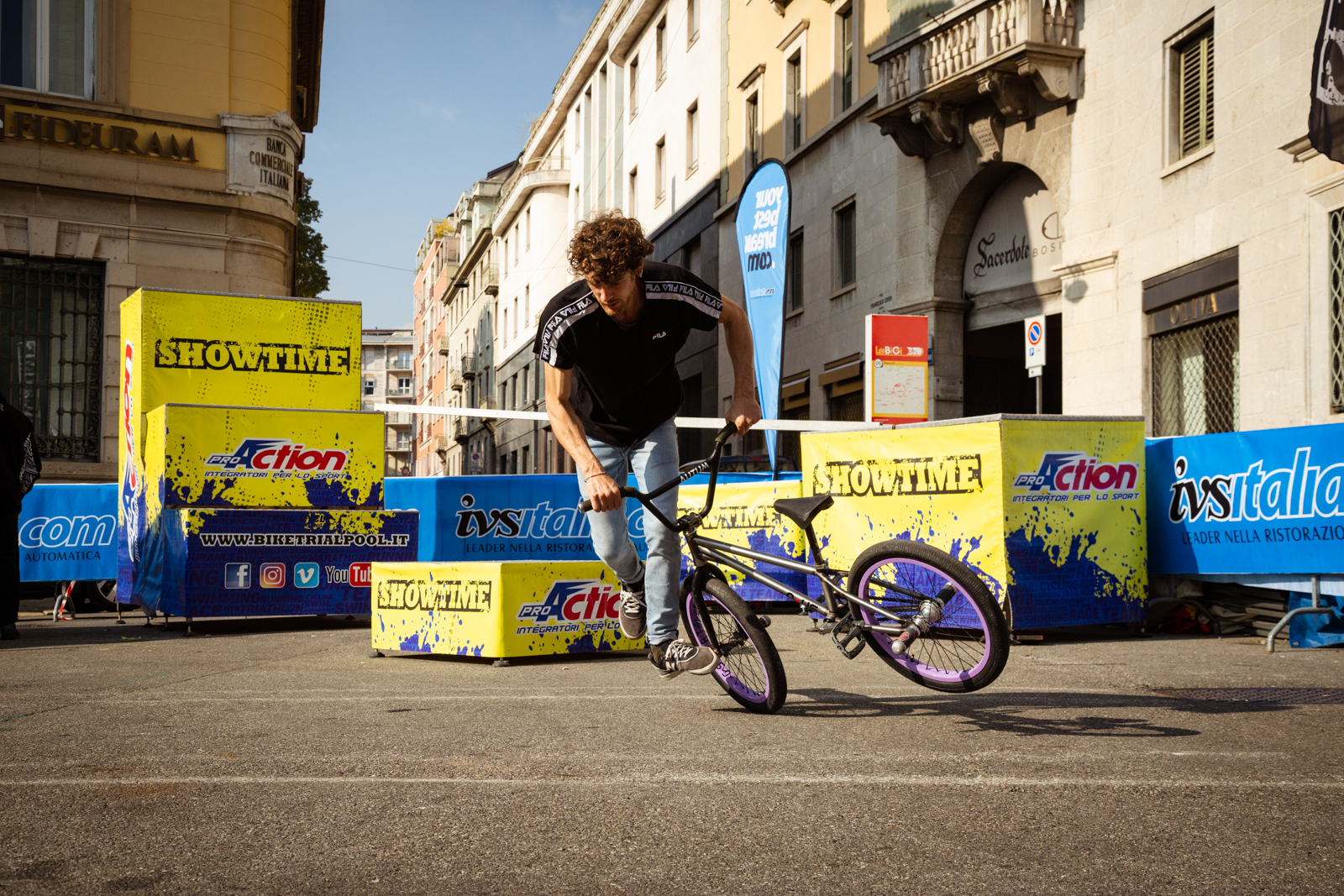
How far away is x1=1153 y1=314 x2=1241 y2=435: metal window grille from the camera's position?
47.4 ft

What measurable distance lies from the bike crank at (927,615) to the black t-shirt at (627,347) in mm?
1396

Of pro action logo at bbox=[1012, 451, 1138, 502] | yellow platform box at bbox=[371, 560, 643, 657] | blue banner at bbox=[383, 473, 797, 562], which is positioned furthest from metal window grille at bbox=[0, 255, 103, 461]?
pro action logo at bbox=[1012, 451, 1138, 502]

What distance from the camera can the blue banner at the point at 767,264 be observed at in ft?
55.4

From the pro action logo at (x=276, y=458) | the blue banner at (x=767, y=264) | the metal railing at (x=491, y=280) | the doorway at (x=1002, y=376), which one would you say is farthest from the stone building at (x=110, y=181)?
the metal railing at (x=491, y=280)

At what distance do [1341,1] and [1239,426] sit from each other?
4.60 metres

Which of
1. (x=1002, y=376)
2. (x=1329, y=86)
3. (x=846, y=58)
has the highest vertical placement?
(x=846, y=58)

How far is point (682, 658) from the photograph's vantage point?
5.43 metres

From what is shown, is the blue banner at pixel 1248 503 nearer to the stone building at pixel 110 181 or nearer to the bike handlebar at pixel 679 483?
the bike handlebar at pixel 679 483

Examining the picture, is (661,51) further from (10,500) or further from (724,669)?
(724,669)

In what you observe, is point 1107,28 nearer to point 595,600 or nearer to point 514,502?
point 514,502

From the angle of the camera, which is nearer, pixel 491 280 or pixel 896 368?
pixel 896 368

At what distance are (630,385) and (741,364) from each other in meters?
0.51

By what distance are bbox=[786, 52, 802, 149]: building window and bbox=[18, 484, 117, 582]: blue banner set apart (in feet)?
54.8

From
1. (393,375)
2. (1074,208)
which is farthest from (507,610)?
(393,375)
